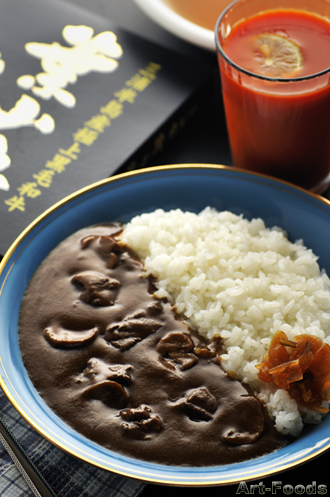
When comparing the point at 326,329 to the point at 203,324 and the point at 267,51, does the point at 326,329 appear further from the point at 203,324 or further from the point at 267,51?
the point at 267,51

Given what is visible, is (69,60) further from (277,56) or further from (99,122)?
(277,56)

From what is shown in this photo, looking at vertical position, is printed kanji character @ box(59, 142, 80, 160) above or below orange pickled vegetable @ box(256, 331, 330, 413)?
below

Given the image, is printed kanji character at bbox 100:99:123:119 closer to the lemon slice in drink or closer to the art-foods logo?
the art-foods logo

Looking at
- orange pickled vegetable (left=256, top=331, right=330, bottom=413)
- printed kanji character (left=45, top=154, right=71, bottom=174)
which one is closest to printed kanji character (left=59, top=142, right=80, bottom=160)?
printed kanji character (left=45, top=154, right=71, bottom=174)

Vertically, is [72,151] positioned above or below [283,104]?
below

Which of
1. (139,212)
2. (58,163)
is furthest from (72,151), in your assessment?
(139,212)

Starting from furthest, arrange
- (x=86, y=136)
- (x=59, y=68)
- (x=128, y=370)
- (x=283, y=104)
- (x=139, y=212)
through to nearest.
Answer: (x=59, y=68) < (x=86, y=136) < (x=139, y=212) < (x=283, y=104) < (x=128, y=370)

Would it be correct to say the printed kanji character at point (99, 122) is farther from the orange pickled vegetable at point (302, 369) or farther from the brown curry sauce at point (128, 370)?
the orange pickled vegetable at point (302, 369)
